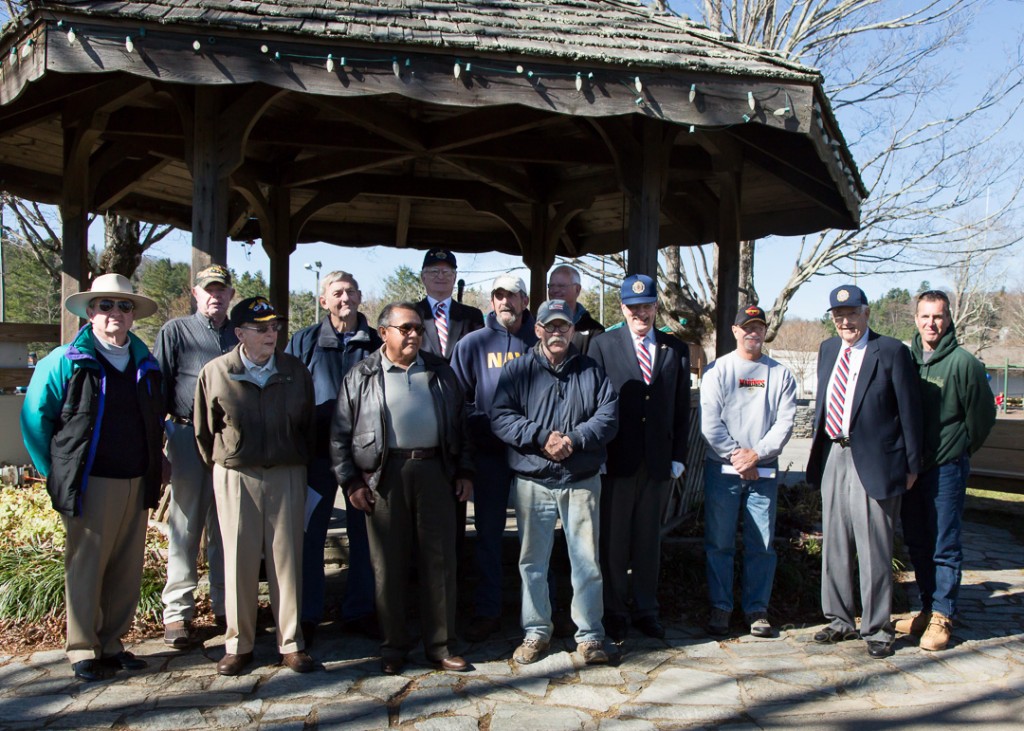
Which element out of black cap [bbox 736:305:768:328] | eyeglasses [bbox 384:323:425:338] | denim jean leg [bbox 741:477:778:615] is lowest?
denim jean leg [bbox 741:477:778:615]

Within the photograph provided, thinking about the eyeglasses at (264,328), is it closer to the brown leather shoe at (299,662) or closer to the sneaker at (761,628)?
the brown leather shoe at (299,662)

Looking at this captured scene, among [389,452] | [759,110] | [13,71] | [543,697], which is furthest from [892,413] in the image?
[13,71]

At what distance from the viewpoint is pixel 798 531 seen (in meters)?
6.53

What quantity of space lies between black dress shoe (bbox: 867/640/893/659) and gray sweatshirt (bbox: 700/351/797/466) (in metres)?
1.13

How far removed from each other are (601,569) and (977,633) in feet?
7.86

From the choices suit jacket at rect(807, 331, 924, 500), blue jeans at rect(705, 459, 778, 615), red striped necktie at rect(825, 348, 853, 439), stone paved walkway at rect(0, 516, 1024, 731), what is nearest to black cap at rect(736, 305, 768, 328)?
red striped necktie at rect(825, 348, 853, 439)

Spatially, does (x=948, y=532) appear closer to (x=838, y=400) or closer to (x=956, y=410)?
(x=956, y=410)

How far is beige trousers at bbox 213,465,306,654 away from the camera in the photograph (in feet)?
13.6

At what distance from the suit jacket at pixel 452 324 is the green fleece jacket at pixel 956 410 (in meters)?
2.75

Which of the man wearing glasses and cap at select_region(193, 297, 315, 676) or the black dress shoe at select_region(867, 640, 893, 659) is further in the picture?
the black dress shoe at select_region(867, 640, 893, 659)

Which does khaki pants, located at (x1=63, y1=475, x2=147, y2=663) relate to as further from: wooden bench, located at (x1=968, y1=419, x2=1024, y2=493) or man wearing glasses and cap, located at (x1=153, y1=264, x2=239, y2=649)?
wooden bench, located at (x1=968, y1=419, x2=1024, y2=493)

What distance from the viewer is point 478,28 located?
5062 mm

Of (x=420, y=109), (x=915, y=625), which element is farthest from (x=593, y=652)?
(x=420, y=109)

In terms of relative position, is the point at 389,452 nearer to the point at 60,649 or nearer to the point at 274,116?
the point at 60,649
